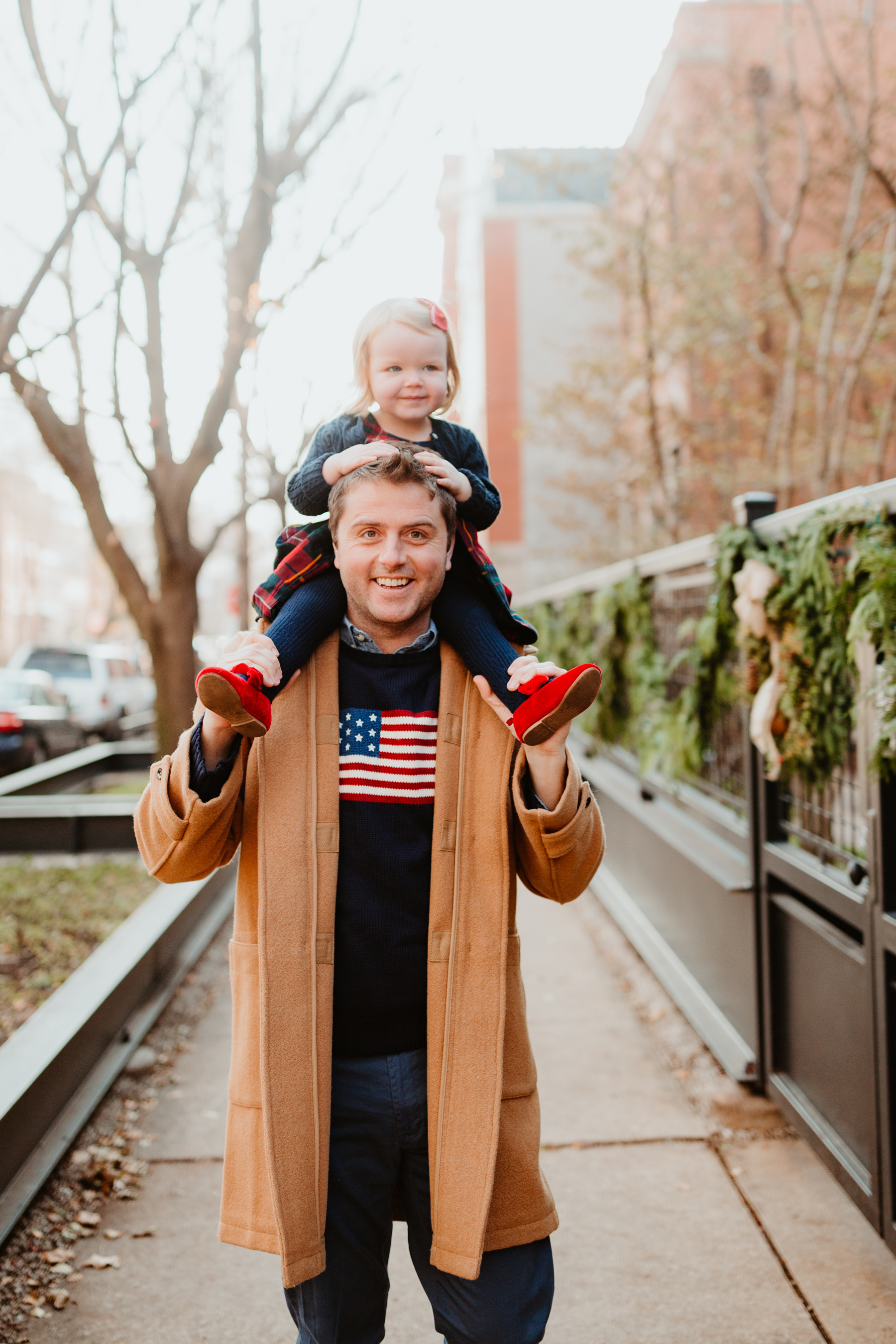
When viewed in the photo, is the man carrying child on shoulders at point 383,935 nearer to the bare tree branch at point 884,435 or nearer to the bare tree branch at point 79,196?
the bare tree branch at point 79,196

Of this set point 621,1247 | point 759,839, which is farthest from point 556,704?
point 759,839

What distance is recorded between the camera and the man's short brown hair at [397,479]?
2.00 metres

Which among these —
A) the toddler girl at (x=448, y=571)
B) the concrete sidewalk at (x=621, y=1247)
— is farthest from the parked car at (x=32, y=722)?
the toddler girl at (x=448, y=571)

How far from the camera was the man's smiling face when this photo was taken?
1.98 m

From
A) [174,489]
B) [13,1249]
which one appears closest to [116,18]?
[174,489]

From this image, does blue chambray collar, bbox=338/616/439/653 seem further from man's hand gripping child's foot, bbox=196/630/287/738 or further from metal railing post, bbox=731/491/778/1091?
metal railing post, bbox=731/491/778/1091

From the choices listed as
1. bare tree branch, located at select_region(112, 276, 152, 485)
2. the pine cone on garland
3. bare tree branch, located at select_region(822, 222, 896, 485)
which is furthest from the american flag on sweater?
bare tree branch, located at select_region(822, 222, 896, 485)

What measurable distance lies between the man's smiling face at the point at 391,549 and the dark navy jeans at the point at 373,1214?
0.88 m

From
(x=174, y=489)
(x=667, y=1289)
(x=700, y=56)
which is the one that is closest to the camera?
(x=667, y=1289)

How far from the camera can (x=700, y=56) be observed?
15.0 m

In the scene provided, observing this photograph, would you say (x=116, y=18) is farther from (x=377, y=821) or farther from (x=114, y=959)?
(x=377, y=821)

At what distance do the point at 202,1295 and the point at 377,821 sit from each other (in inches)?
72.2

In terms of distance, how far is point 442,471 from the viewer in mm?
2061

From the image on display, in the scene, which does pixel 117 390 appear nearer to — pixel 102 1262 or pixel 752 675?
pixel 752 675
